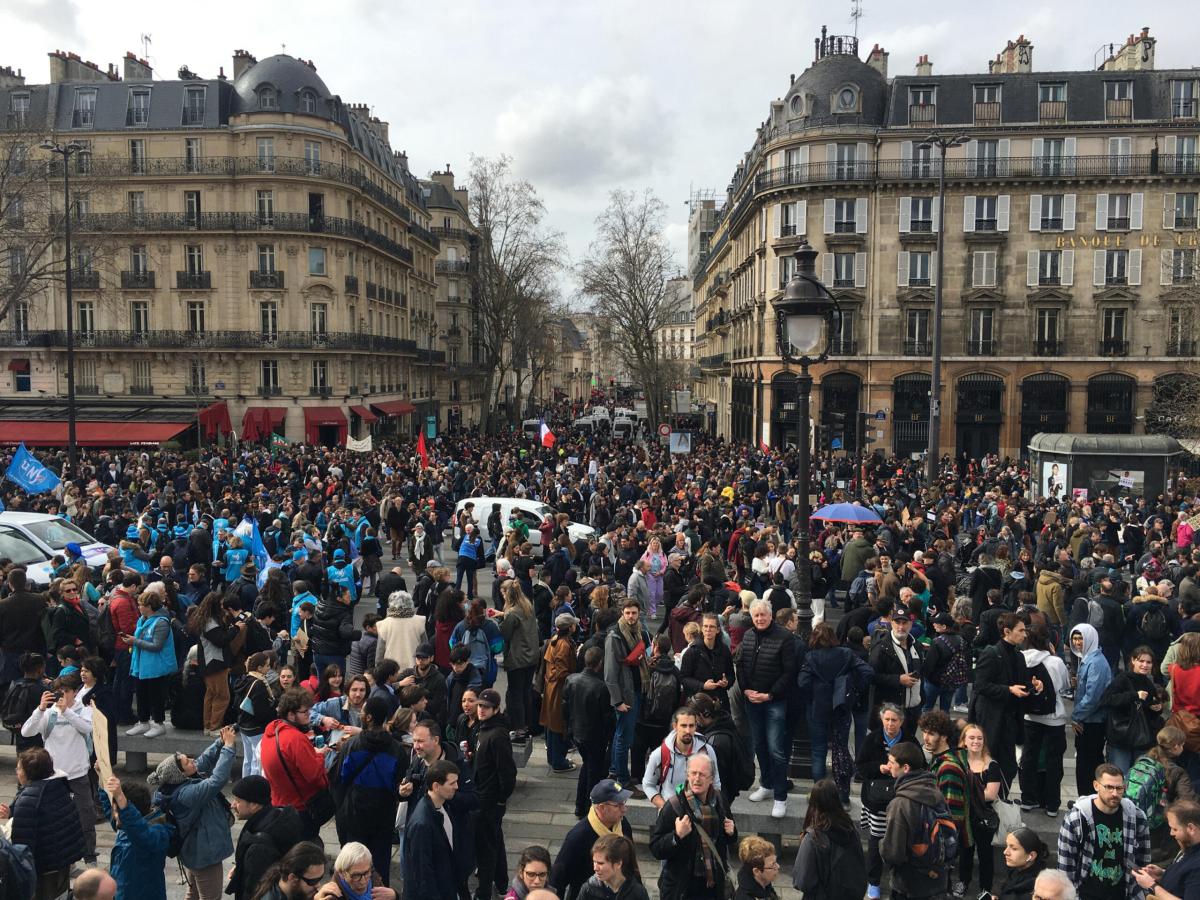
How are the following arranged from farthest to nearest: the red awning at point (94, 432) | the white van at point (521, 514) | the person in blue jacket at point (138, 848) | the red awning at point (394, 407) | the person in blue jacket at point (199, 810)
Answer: the red awning at point (394, 407) → the red awning at point (94, 432) → the white van at point (521, 514) → the person in blue jacket at point (199, 810) → the person in blue jacket at point (138, 848)

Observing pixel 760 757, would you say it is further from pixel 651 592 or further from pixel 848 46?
pixel 848 46

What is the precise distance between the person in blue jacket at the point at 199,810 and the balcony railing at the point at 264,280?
3846 centimetres

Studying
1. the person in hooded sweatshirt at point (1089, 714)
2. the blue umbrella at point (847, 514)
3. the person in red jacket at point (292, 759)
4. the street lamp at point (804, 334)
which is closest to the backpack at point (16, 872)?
the person in red jacket at point (292, 759)

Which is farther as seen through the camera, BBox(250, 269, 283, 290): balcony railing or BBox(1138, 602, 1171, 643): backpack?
BBox(250, 269, 283, 290): balcony railing

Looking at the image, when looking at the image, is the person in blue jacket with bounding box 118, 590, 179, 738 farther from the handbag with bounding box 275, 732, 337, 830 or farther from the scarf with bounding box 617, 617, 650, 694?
the scarf with bounding box 617, 617, 650, 694

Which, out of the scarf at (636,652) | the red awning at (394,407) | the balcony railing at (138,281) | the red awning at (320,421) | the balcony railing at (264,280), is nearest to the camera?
the scarf at (636,652)

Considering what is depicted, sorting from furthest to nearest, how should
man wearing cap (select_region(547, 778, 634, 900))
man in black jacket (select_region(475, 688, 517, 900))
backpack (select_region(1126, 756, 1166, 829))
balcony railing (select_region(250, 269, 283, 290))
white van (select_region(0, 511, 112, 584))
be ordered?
balcony railing (select_region(250, 269, 283, 290)) < white van (select_region(0, 511, 112, 584)) < man in black jacket (select_region(475, 688, 517, 900)) < backpack (select_region(1126, 756, 1166, 829)) < man wearing cap (select_region(547, 778, 634, 900))

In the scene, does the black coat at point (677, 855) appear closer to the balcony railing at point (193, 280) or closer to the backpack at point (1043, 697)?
the backpack at point (1043, 697)

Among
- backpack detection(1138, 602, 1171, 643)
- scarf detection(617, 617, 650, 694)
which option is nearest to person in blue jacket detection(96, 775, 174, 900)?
scarf detection(617, 617, 650, 694)

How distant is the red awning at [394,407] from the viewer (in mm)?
46572

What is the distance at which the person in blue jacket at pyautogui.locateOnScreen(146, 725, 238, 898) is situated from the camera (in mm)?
5430

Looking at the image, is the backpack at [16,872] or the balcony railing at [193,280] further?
the balcony railing at [193,280]

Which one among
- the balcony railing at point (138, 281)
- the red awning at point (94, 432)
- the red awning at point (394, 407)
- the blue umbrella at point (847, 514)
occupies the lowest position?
the blue umbrella at point (847, 514)

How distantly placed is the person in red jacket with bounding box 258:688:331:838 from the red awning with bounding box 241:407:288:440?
36205 millimetres
